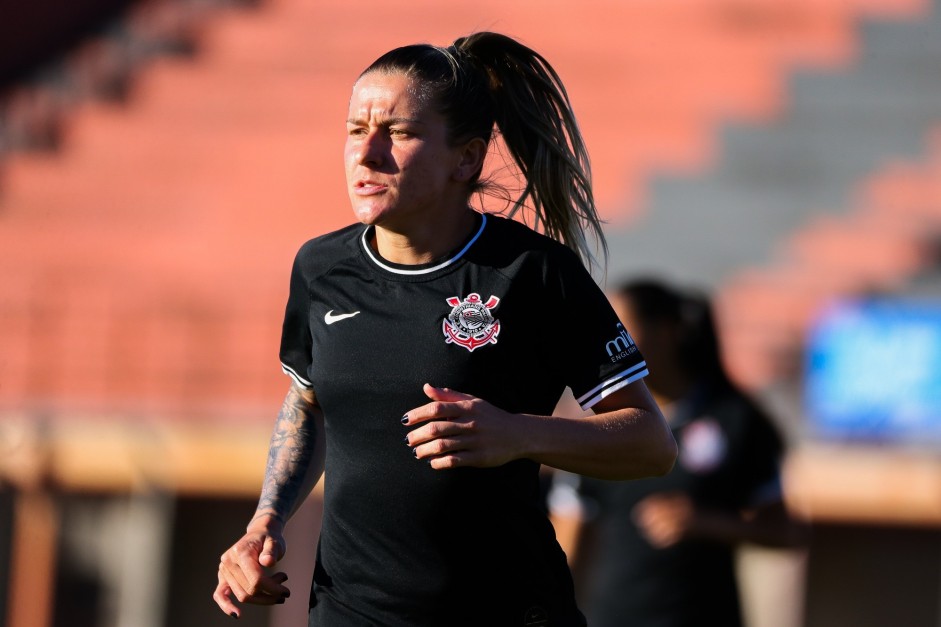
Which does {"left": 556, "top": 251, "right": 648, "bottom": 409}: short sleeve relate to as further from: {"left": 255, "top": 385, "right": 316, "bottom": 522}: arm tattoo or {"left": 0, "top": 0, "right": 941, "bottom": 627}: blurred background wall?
{"left": 0, "top": 0, "right": 941, "bottom": 627}: blurred background wall

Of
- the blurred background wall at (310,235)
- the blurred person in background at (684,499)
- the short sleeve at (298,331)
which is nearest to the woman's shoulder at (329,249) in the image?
the short sleeve at (298,331)

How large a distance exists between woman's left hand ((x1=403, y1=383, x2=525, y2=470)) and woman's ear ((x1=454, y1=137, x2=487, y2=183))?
Answer: 0.55 m

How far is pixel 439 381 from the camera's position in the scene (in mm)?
2605

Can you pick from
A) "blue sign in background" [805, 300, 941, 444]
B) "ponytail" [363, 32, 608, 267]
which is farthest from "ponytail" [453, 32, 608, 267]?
"blue sign in background" [805, 300, 941, 444]

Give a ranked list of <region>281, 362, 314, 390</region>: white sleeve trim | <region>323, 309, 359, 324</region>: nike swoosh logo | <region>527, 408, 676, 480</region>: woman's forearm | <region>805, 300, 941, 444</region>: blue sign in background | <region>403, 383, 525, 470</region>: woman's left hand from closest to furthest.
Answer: <region>403, 383, 525, 470</region>: woman's left hand → <region>527, 408, 676, 480</region>: woman's forearm → <region>323, 309, 359, 324</region>: nike swoosh logo → <region>281, 362, 314, 390</region>: white sleeve trim → <region>805, 300, 941, 444</region>: blue sign in background

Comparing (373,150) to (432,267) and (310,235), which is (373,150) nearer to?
(432,267)

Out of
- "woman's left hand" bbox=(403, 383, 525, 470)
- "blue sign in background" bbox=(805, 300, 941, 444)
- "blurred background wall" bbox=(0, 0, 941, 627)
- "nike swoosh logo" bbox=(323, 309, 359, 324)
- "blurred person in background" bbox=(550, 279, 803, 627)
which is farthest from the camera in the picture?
"blue sign in background" bbox=(805, 300, 941, 444)

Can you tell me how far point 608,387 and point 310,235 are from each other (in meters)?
8.71

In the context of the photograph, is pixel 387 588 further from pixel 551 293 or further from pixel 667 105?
pixel 667 105

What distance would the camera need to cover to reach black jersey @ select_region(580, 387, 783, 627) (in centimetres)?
467

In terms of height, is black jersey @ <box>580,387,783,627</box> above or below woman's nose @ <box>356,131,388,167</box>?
below

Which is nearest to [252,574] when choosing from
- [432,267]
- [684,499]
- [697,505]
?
[432,267]

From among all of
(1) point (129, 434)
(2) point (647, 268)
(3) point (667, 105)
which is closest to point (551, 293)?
(1) point (129, 434)

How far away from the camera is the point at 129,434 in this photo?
8500mm
